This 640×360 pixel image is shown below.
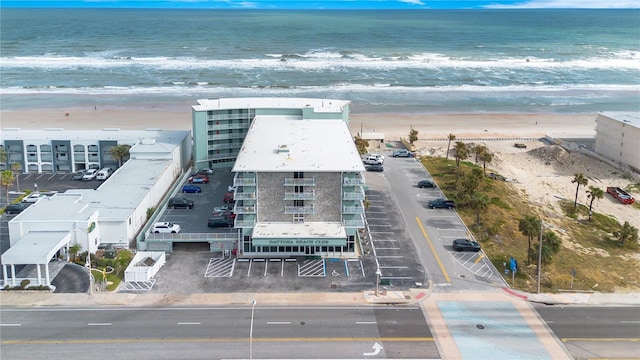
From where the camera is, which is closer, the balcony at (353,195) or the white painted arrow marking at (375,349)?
the white painted arrow marking at (375,349)

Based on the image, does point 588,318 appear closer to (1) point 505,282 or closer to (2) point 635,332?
(2) point 635,332

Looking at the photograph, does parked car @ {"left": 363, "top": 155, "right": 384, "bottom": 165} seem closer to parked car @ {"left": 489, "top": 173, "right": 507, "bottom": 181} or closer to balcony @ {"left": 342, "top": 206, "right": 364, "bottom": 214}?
parked car @ {"left": 489, "top": 173, "right": 507, "bottom": 181}

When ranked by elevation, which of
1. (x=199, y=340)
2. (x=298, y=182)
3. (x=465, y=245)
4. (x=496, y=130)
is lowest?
(x=199, y=340)

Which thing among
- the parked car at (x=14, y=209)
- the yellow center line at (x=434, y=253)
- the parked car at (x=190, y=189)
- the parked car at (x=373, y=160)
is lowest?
the yellow center line at (x=434, y=253)

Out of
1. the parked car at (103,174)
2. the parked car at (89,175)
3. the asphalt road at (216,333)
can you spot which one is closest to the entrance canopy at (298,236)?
the asphalt road at (216,333)

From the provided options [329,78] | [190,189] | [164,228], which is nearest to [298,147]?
[164,228]

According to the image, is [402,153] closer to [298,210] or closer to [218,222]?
[298,210]

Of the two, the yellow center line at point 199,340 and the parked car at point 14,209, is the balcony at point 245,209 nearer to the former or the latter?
the yellow center line at point 199,340
